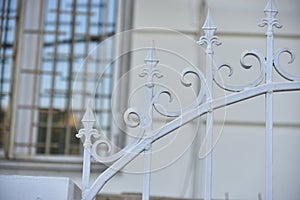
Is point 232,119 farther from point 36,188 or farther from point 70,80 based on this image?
point 36,188

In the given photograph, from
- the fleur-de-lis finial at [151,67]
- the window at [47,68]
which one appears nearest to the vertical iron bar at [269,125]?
the fleur-de-lis finial at [151,67]

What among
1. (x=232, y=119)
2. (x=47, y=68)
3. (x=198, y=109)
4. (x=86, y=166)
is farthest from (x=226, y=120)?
(x=86, y=166)

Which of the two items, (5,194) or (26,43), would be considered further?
(26,43)

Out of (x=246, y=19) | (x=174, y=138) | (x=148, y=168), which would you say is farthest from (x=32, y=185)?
(x=246, y=19)

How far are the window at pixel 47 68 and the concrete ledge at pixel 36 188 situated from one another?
2.23 meters

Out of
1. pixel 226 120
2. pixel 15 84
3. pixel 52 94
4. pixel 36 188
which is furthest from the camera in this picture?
pixel 52 94

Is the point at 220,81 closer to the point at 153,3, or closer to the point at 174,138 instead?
the point at 174,138

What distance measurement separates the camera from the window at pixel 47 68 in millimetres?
4395

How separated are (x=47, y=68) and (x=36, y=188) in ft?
8.47

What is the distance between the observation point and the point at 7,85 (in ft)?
14.8

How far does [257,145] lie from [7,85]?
6.27ft

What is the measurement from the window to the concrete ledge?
223cm

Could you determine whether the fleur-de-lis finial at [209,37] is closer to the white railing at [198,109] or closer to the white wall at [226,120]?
the white railing at [198,109]

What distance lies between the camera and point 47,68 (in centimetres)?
456
